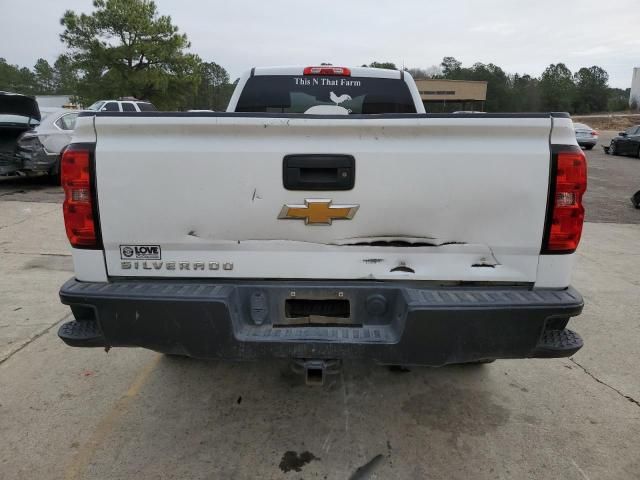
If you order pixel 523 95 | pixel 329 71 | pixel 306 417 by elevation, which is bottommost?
pixel 306 417

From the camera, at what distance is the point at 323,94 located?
182 inches

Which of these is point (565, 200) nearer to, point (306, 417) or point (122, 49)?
point (306, 417)

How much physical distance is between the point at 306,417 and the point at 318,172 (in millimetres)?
1565

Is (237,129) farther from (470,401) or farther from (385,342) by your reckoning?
(470,401)

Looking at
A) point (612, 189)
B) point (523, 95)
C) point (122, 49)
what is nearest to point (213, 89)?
point (122, 49)

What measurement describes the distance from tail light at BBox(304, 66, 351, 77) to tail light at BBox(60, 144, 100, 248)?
8.89ft

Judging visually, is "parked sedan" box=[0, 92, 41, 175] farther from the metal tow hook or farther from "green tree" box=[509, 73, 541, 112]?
"green tree" box=[509, 73, 541, 112]

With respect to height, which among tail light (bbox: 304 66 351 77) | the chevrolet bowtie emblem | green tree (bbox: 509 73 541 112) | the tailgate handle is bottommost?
the chevrolet bowtie emblem

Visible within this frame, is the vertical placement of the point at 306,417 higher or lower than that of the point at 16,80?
lower

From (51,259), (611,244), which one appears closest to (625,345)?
(611,244)

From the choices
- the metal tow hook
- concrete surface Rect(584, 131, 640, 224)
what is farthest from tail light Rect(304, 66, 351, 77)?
concrete surface Rect(584, 131, 640, 224)

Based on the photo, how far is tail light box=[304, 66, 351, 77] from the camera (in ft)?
14.6

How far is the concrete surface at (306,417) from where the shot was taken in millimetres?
Answer: 2520

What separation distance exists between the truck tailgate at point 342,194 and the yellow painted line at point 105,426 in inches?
45.9
